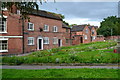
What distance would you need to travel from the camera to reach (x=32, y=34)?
1112 inches

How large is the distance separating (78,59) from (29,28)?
56.7ft

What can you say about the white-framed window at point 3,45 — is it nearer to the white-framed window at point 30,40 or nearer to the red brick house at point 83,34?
the white-framed window at point 30,40

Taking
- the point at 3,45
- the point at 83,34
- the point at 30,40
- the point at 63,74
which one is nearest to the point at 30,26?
the point at 30,40

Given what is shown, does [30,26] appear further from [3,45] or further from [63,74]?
[63,74]

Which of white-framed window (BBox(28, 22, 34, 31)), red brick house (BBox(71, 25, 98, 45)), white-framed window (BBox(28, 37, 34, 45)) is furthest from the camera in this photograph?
red brick house (BBox(71, 25, 98, 45))

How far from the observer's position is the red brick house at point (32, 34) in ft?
76.4

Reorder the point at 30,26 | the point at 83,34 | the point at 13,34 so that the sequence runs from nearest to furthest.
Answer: the point at 13,34 < the point at 30,26 < the point at 83,34

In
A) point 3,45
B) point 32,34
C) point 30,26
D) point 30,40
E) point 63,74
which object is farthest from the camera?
point 32,34

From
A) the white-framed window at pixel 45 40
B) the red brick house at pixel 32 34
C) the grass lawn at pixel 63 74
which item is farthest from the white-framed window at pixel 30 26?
the grass lawn at pixel 63 74

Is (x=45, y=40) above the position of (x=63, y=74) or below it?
above

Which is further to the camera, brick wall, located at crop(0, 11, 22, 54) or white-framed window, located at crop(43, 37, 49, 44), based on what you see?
white-framed window, located at crop(43, 37, 49, 44)

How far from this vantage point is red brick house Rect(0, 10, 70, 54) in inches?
917

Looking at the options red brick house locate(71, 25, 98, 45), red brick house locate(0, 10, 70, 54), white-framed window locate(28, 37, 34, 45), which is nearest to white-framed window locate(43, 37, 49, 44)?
red brick house locate(0, 10, 70, 54)

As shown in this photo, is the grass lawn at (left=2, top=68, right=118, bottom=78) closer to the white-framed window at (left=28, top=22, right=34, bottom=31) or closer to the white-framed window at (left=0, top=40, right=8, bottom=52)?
the white-framed window at (left=0, top=40, right=8, bottom=52)
